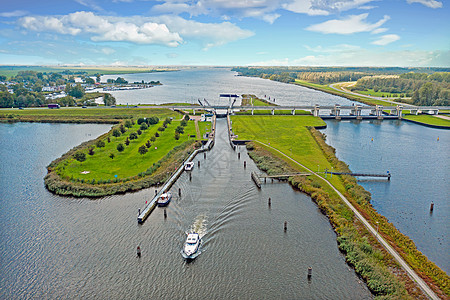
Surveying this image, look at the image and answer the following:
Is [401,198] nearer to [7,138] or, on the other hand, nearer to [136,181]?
[136,181]

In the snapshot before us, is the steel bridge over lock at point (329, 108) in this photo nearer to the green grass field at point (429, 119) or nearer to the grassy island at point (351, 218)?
the green grass field at point (429, 119)

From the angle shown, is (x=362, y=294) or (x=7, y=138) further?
(x=7, y=138)

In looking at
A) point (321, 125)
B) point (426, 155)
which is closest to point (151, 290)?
point (426, 155)

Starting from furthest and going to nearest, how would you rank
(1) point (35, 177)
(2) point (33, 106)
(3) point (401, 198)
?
1. (2) point (33, 106)
2. (1) point (35, 177)
3. (3) point (401, 198)

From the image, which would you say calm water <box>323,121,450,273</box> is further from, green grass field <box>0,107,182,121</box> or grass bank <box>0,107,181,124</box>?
grass bank <box>0,107,181,124</box>

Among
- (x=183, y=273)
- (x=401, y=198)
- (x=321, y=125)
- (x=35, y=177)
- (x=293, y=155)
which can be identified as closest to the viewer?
(x=183, y=273)
